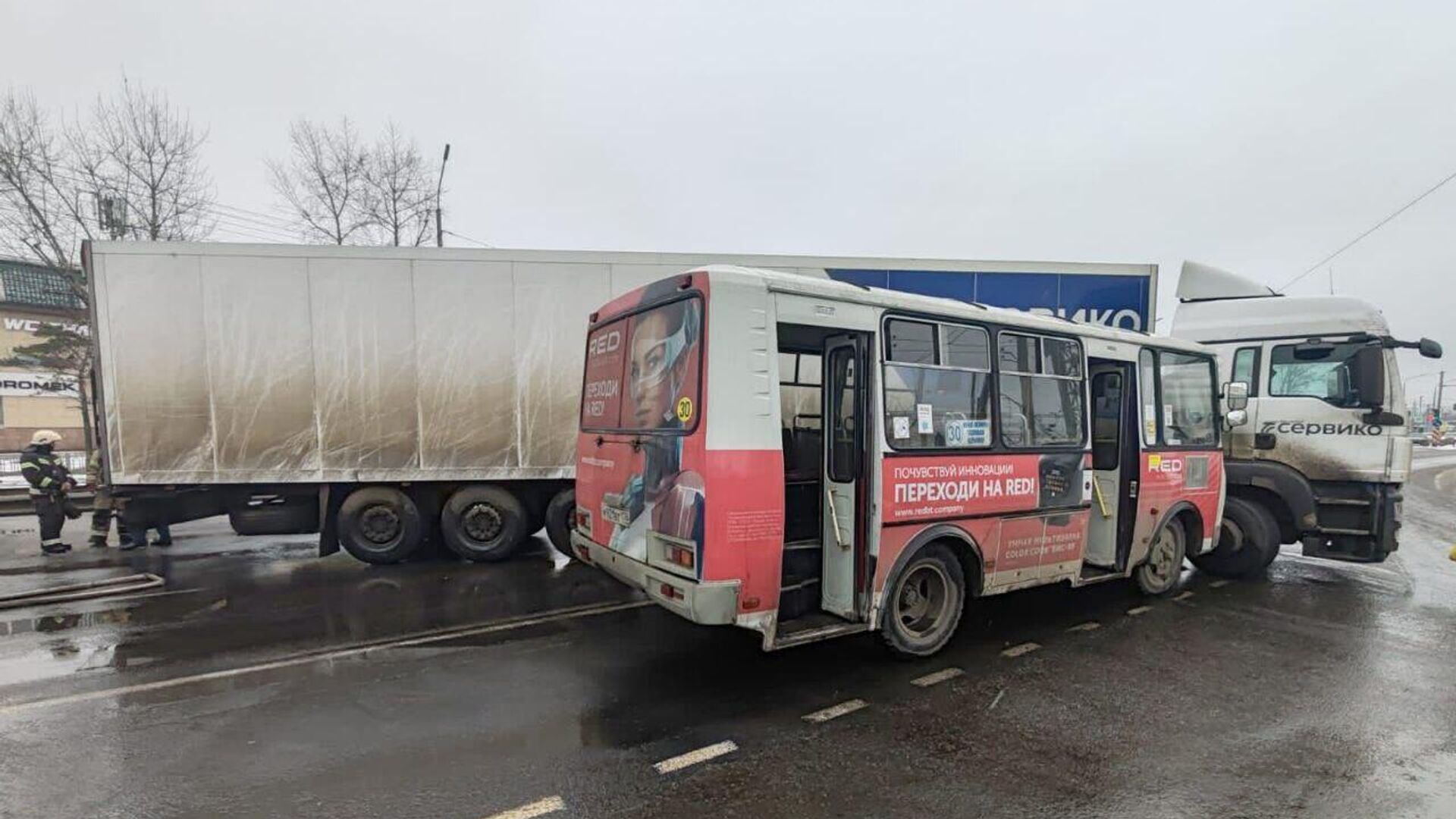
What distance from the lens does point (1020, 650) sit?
18.0 feet

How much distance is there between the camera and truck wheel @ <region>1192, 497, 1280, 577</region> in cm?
779

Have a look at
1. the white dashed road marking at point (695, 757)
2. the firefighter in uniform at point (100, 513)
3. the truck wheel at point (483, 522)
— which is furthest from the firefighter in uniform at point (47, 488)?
the white dashed road marking at point (695, 757)

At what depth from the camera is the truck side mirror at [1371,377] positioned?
7270 mm

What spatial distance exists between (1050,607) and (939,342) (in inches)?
134

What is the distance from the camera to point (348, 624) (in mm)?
6031

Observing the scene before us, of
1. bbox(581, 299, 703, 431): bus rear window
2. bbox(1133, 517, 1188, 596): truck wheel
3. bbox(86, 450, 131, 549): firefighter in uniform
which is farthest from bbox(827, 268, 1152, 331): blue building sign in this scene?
bbox(86, 450, 131, 549): firefighter in uniform

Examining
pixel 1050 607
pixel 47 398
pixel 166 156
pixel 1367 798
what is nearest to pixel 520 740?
pixel 1367 798

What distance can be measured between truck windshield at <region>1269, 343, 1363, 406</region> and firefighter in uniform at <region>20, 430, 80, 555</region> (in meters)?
15.8

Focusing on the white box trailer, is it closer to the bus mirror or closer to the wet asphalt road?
the wet asphalt road

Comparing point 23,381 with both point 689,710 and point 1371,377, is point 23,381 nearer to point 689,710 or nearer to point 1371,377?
point 689,710

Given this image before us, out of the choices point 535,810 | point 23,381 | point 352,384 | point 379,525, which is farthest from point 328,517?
point 23,381

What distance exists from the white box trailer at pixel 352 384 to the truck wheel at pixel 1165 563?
6.17 m

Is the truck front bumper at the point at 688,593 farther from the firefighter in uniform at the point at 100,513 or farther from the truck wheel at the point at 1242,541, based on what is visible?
the firefighter in uniform at the point at 100,513

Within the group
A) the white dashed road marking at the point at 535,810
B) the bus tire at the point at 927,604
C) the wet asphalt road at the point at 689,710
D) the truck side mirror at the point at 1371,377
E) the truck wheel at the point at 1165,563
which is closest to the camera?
the white dashed road marking at the point at 535,810
